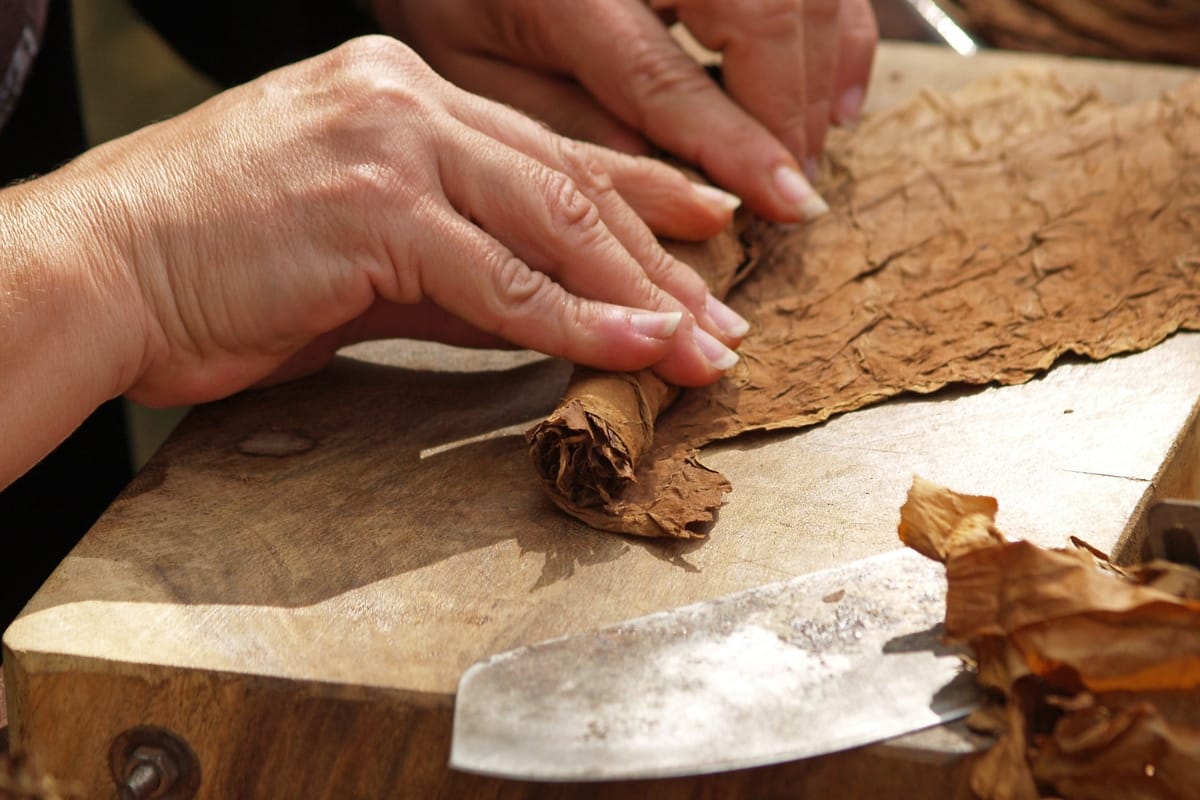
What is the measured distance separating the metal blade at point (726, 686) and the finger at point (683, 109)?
73 centimetres

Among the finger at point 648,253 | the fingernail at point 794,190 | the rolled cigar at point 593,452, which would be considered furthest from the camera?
the fingernail at point 794,190

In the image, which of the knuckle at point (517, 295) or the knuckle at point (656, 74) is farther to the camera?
the knuckle at point (656, 74)

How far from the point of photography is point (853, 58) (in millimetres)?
1866

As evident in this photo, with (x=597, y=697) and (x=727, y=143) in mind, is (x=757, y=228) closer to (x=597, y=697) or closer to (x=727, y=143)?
(x=727, y=143)

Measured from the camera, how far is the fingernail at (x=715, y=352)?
1297mm

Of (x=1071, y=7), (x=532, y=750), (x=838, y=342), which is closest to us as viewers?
(x=532, y=750)

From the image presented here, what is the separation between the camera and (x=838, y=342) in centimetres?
139

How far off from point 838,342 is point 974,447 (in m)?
0.25

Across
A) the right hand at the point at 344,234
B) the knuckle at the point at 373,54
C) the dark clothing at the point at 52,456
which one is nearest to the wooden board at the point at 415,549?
the right hand at the point at 344,234

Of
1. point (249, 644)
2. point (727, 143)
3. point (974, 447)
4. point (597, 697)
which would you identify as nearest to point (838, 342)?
point (974, 447)

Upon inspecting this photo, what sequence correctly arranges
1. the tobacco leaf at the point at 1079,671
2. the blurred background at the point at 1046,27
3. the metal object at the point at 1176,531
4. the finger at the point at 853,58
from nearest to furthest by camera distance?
1. the tobacco leaf at the point at 1079,671
2. the metal object at the point at 1176,531
3. the finger at the point at 853,58
4. the blurred background at the point at 1046,27

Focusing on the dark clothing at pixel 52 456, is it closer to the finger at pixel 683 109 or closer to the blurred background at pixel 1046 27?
the blurred background at pixel 1046 27

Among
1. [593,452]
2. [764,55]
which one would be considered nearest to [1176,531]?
[593,452]

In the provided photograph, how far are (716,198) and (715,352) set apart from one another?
0.26 m
